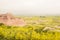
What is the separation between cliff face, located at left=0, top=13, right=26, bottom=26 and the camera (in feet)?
21.9

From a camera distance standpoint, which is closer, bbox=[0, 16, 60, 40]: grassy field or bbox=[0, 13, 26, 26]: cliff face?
bbox=[0, 16, 60, 40]: grassy field

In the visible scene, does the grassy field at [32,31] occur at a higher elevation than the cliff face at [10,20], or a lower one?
lower

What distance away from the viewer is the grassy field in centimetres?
613

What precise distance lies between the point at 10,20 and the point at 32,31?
0.77 meters

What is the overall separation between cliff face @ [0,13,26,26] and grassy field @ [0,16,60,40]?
0.42 feet

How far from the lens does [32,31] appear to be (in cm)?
638

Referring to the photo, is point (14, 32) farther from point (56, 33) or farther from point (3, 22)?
point (56, 33)

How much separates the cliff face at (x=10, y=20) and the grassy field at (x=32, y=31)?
13 cm

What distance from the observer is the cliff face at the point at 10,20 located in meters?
6.69

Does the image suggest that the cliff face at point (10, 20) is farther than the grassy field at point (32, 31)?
Yes

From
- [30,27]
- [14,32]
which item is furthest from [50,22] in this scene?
[14,32]

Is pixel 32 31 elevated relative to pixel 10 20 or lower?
lower

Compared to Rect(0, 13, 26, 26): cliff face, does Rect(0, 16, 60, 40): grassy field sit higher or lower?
lower

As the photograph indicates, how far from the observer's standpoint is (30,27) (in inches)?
262
